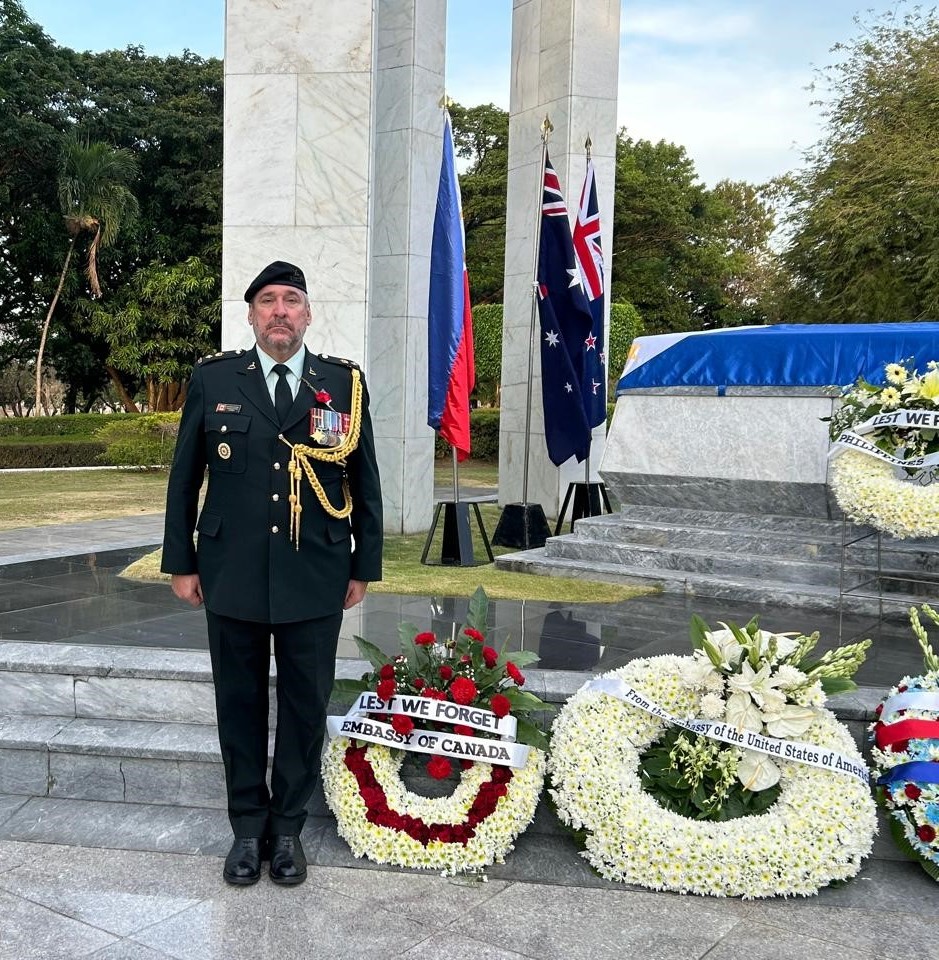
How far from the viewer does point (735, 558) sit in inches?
253

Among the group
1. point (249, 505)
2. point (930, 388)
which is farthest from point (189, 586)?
point (930, 388)

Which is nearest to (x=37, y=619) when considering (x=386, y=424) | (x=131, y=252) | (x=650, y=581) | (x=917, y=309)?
(x=650, y=581)

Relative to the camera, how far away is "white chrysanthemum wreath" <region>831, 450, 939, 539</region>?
5011 millimetres

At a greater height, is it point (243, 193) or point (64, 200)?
point (64, 200)

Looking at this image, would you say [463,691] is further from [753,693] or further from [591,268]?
[591,268]

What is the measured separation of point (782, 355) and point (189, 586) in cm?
482

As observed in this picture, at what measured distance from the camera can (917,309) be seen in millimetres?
18156

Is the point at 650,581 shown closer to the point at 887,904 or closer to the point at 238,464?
the point at 887,904

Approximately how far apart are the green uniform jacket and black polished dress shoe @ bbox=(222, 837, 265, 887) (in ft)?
2.29

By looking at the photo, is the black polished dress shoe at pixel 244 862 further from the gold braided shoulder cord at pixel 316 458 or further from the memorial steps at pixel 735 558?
the memorial steps at pixel 735 558

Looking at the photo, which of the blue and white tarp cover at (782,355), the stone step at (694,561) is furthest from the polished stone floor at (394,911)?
the blue and white tarp cover at (782,355)

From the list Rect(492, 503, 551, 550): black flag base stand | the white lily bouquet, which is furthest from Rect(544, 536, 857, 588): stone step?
the white lily bouquet

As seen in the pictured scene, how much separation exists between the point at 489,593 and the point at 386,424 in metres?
3.28

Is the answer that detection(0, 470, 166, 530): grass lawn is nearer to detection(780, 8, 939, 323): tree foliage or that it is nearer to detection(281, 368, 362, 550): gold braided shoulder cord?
detection(281, 368, 362, 550): gold braided shoulder cord
